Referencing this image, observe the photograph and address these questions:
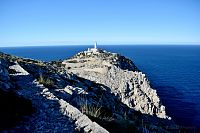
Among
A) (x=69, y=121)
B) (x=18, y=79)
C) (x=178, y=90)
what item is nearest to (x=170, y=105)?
(x=178, y=90)

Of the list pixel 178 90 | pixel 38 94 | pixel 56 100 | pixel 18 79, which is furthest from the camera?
pixel 178 90

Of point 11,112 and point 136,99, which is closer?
point 11,112

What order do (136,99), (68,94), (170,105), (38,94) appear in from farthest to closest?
1. (170,105)
2. (136,99)
3. (68,94)
4. (38,94)

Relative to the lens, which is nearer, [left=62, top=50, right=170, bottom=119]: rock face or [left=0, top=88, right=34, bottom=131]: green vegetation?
[left=0, top=88, right=34, bottom=131]: green vegetation

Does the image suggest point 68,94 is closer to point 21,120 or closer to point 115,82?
point 21,120

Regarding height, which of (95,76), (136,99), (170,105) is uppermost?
(95,76)

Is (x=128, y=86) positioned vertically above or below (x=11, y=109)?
below

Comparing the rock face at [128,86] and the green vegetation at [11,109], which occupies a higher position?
the green vegetation at [11,109]

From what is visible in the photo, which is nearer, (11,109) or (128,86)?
(11,109)

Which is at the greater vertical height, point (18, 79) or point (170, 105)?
point (18, 79)

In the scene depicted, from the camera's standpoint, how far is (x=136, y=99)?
63500mm

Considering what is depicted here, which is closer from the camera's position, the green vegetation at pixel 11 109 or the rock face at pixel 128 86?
the green vegetation at pixel 11 109

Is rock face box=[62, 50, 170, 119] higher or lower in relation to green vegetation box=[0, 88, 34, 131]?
lower

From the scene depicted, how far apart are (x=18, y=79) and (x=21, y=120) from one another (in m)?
9.61
